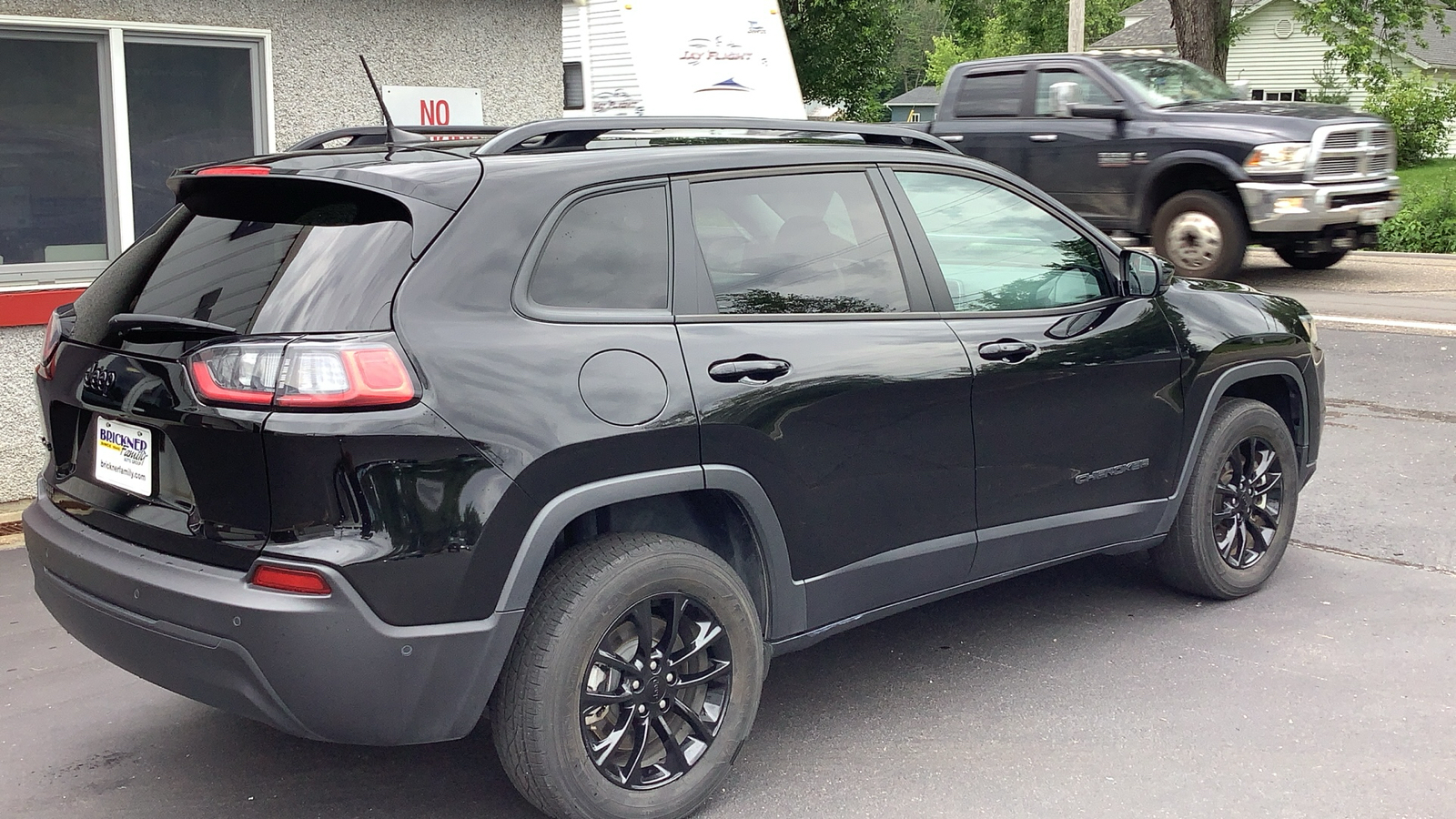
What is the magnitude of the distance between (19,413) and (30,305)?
1.70 ft

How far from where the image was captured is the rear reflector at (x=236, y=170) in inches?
136

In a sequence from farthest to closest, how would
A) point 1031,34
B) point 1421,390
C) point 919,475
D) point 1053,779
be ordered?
point 1031,34 → point 1421,390 → point 919,475 → point 1053,779

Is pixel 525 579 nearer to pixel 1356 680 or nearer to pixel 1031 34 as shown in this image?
pixel 1356 680

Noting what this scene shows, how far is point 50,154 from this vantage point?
684cm

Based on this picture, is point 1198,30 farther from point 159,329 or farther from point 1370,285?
point 159,329

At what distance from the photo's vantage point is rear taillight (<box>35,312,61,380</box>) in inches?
146

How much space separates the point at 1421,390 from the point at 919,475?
6.39 metres

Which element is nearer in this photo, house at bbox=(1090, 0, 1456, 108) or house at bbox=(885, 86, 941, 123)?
house at bbox=(1090, 0, 1456, 108)

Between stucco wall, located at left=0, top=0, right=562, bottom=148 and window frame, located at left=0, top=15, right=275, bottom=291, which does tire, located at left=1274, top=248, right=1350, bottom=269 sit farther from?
window frame, located at left=0, top=15, right=275, bottom=291

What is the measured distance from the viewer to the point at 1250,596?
5.34 m

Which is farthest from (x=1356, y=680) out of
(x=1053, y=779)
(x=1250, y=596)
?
(x=1053, y=779)

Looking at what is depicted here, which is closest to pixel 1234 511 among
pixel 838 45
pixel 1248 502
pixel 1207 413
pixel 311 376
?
pixel 1248 502

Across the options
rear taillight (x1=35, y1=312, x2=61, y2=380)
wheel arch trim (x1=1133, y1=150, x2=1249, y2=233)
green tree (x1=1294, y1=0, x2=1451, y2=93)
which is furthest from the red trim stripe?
Result: green tree (x1=1294, y1=0, x2=1451, y2=93)

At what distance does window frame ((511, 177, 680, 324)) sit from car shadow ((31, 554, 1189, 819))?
1.30 meters
